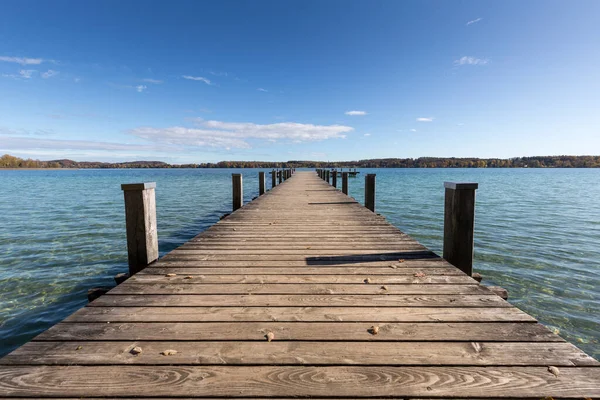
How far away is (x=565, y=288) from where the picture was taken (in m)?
6.54

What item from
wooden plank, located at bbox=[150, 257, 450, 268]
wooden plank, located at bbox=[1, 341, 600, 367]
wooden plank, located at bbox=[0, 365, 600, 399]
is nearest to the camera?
wooden plank, located at bbox=[0, 365, 600, 399]

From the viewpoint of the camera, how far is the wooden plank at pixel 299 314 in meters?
2.39

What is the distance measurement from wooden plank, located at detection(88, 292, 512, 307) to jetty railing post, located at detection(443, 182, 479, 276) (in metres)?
1.10

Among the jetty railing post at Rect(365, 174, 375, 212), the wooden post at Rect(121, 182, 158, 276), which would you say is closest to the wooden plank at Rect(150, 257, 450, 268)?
the wooden post at Rect(121, 182, 158, 276)

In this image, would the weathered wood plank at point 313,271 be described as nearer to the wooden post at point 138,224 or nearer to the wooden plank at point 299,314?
the wooden post at point 138,224

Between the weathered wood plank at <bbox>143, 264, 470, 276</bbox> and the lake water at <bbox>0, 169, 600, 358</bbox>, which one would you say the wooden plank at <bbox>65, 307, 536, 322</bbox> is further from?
the lake water at <bbox>0, 169, 600, 358</bbox>

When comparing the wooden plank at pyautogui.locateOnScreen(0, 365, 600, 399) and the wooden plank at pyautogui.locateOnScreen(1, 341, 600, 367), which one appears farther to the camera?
the wooden plank at pyautogui.locateOnScreen(1, 341, 600, 367)

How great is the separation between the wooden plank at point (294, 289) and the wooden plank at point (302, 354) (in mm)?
862

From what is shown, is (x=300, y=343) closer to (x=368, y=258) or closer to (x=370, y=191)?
(x=368, y=258)

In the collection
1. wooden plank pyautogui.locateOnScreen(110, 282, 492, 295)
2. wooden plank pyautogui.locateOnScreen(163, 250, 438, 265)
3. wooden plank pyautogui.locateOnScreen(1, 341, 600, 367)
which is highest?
wooden plank pyautogui.locateOnScreen(163, 250, 438, 265)

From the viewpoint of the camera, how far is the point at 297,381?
172cm

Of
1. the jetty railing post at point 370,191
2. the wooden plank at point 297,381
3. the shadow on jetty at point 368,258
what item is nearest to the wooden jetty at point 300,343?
the wooden plank at point 297,381

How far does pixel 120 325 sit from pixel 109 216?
14912 millimetres

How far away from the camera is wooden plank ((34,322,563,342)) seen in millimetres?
2129
